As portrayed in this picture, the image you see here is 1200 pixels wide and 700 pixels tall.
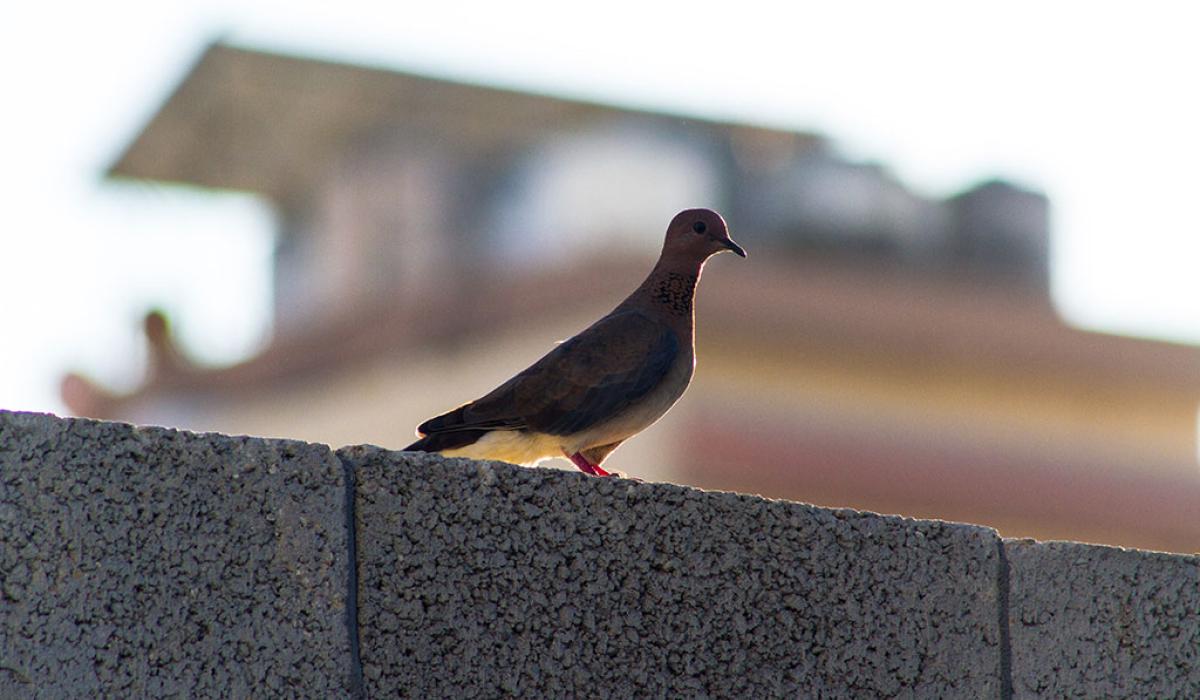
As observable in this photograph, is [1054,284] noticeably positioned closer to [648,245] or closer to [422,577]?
[648,245]

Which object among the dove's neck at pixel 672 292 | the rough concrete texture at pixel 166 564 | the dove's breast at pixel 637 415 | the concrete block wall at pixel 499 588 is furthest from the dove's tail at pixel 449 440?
the rough concrete texture at pixel 166 564

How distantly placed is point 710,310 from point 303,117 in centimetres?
944

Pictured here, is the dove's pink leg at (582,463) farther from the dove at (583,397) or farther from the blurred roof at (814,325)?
the blurred roof at (814,325)

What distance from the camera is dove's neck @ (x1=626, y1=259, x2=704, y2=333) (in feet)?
22.9

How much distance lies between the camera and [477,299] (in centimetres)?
2642

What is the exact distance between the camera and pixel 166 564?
12.7ft

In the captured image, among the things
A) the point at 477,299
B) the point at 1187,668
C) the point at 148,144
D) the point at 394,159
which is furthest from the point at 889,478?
the point at 1187,668

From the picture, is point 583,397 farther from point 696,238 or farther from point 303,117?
point 303,117

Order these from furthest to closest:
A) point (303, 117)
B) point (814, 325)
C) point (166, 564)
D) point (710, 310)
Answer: point (303, 117) → point (814, 325) → point (710, 310) → point (166, 564)

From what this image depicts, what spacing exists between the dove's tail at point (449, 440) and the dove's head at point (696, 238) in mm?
961

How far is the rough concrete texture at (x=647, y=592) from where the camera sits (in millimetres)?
4141

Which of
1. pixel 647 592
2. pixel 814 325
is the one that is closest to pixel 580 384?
pixel 647 592

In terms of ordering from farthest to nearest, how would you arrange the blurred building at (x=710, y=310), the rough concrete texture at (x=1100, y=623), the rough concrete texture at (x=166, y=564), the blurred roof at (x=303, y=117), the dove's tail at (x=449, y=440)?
the blurred roof at (x=303, y=117) → the blurred building at (x=710, y=310) → the dove's tail at (x=449, y=440) → the rough concrete texture at (x=1100, y=623) → the rough concrete texture at (x=166, y=564)

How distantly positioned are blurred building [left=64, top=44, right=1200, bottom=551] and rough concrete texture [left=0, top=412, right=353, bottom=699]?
1901 cm
